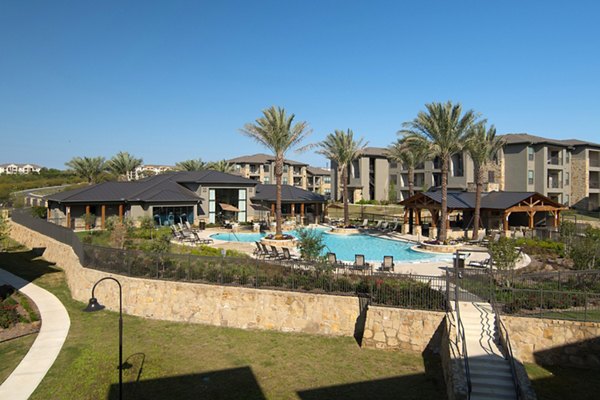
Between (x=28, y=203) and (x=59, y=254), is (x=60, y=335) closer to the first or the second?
(x=59, y=254)

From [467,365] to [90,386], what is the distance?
11.3 m

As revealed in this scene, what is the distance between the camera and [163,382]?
527 inches

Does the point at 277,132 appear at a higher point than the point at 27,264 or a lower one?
higher

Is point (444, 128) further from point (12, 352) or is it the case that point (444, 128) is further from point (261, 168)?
point (261, 168)

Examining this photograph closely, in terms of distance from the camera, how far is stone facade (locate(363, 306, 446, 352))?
1498 centimetres

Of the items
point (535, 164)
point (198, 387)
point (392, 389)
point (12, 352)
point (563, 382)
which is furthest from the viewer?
point (535, 164)

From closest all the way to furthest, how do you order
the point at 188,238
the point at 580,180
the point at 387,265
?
1. the point at 387,265
2. the point at 188,238
3. the point at 580,180

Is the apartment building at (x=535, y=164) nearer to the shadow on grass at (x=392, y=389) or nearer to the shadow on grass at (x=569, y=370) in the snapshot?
the shadow on grass at (x=569, y=370)

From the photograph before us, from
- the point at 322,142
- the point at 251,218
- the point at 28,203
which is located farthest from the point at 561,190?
the point at 28,203

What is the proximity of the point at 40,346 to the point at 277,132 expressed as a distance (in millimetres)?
21854

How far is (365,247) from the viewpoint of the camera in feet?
104

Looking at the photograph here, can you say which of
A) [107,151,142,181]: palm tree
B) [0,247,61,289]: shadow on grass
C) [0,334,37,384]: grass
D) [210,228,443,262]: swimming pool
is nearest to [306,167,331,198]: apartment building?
[107,151,142,181]: palm tree

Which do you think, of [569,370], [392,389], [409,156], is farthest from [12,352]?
[409,156]

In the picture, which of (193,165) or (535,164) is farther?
(193,165)
